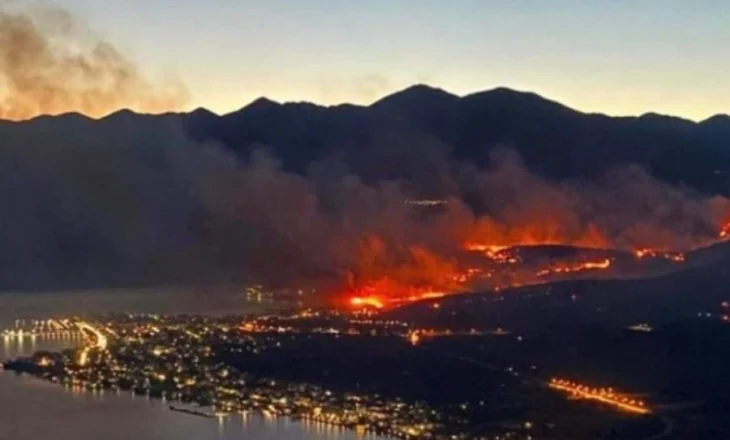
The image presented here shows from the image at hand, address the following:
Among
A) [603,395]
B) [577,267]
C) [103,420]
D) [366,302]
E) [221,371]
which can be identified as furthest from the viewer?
[577,267]

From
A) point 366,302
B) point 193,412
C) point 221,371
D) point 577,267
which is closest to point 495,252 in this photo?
point 577,267

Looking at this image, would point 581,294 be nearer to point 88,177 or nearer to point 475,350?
point 475,350

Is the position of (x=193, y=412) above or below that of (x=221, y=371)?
below

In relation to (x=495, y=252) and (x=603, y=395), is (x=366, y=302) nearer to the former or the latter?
(x=495, y=252)

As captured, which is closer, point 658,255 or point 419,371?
point 419,371

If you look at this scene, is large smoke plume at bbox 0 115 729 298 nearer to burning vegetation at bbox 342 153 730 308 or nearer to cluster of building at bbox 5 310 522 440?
burning vegetation at bbox 342 153 730 308

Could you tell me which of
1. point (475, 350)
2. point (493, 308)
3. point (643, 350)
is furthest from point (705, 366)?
point (493, 308)

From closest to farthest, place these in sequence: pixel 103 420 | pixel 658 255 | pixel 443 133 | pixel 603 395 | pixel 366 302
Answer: pixel 103 420
pixel 603 395
pixel 366 302
pixel 658 255
pixel 443 133
